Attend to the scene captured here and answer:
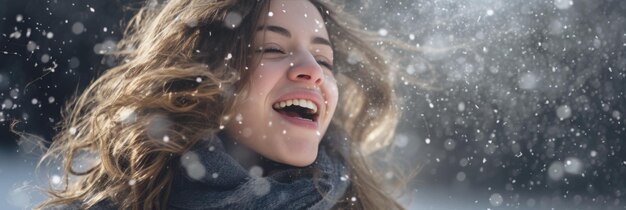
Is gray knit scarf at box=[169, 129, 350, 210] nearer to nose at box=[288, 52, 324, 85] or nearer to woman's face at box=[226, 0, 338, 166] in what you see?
woman's face at box=[226, 0, 338, 166]

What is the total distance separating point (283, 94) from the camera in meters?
1.57

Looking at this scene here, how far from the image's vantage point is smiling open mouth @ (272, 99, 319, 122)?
1586mm

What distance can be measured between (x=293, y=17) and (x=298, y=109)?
0.25 m

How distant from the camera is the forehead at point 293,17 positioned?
167 cm

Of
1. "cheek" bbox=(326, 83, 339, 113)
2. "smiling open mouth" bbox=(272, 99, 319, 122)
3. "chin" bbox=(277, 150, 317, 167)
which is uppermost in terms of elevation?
"cheek" bbox=(326, 83, 339, 113)

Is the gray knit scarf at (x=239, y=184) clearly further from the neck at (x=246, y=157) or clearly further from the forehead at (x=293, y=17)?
the forehead at (x=293, y=17)

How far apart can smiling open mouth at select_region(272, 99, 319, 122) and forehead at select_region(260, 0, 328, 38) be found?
196 millimetres

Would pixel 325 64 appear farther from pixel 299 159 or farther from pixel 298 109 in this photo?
pixel 299 159

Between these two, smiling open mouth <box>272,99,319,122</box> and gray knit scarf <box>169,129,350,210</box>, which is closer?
gray knit scarf <box>169,129,350,210</box>

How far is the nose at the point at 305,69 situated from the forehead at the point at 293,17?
9 centimetres

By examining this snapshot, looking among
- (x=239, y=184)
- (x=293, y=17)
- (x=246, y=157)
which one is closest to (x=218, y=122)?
(x=246, y=157)

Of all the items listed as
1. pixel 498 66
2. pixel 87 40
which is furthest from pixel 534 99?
pixel 87 40

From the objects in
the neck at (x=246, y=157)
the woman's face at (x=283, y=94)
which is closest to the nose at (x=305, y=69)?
the woman's face at (x=283, y=94)

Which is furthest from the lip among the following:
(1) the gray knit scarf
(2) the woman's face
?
(1) the gray knit scarf
